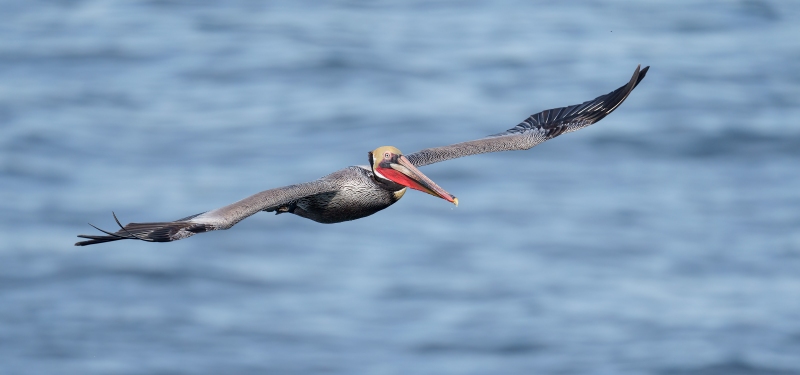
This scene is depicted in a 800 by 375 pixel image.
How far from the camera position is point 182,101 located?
35656 millimetres

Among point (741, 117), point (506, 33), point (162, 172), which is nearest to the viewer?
point (162, 172)

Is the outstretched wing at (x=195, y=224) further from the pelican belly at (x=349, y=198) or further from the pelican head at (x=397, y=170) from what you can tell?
the pelican head at (x=397, y=170)

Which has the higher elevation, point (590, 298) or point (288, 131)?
point (288, 131)

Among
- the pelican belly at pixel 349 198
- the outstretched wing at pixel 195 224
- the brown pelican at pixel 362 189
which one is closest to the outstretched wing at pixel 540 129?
the brown pelican at pixel 362 189

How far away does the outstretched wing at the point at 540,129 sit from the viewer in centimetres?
1496

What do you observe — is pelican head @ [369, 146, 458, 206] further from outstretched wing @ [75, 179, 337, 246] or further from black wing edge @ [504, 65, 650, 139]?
black wing edge @ [504, 65, 650, 139]

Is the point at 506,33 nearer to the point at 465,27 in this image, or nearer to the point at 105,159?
the point at 465,27

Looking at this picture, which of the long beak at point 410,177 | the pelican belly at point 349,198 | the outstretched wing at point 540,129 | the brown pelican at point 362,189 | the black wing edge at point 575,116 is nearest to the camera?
the brown pelican at point 362,189

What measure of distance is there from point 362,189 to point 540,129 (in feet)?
10.8

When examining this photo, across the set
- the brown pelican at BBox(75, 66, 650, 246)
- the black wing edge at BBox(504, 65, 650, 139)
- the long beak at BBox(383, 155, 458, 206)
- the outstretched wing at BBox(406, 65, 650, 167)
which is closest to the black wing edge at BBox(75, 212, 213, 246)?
the brown pelican at BBox(75, 66, 650, 246)

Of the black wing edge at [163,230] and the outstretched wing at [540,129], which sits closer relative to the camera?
the black wing edge at [163,230]

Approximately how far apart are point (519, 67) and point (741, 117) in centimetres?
689

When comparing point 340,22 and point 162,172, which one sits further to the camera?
point 340,22

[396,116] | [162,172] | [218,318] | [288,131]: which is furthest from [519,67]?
[218,318]
